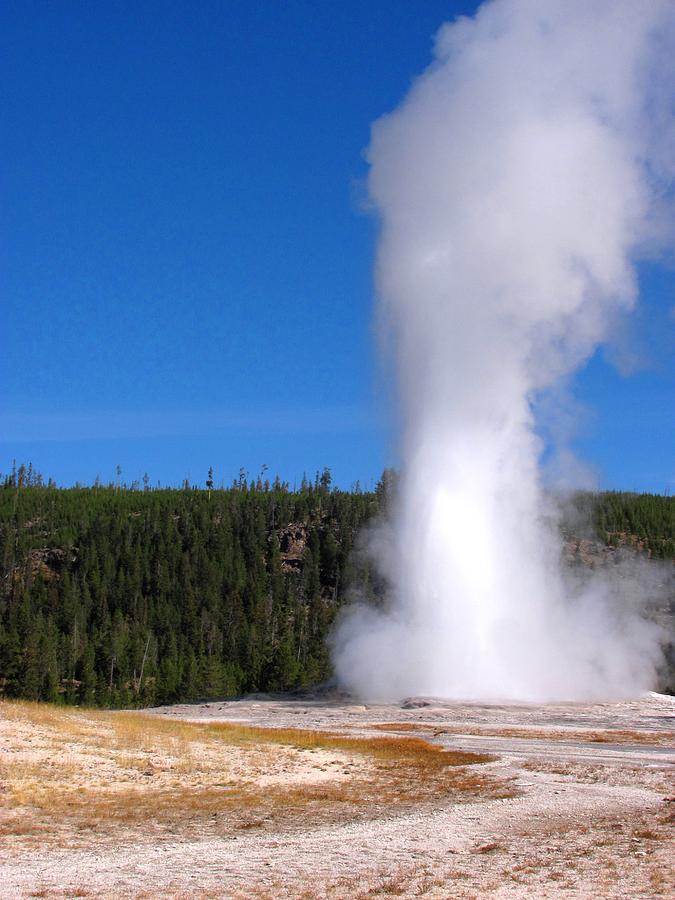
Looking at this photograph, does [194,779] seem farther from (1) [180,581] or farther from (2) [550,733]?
(1) [180,581]

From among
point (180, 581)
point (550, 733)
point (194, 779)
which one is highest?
point (180, 581)

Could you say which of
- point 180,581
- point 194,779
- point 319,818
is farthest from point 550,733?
point 180,581

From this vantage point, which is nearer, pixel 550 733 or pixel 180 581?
pixel 550 733

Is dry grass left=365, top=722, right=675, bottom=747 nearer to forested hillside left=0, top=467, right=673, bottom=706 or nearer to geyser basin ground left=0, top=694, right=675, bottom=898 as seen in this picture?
geyser basin ground left=0, top=694, right=675, bottom=898

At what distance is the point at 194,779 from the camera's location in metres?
19.4

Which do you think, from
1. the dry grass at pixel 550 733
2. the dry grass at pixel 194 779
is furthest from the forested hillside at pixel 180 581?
the dry grass at pixel 194 779

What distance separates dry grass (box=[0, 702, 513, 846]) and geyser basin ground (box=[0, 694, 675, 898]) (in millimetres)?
72

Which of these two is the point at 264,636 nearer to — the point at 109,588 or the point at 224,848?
the point at 109,588

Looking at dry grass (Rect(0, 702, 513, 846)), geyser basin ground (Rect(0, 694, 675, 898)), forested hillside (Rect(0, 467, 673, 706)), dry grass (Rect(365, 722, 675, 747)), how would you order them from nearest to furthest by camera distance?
geyser basin ground (Rect(0, 694, 675, 898))
dry grass (Rect(0, 702, 513, 846))
dry grass (Rect(365, 722, 675, 747))
forested hillside (Rect(0, 467, 673, 706))

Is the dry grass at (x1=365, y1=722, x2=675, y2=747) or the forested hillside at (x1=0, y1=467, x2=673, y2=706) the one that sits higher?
the forested hillside at (x1=0, y1=467, x2=673, y2=706)

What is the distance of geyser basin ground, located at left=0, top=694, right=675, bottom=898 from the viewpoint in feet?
35.6

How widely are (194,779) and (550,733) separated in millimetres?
18399

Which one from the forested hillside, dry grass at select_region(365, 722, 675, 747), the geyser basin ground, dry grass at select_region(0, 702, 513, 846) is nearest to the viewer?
the geyser basin ground

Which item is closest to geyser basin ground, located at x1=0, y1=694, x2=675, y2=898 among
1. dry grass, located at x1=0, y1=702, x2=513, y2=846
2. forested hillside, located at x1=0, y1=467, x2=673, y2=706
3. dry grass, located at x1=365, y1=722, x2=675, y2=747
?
dry grass, located at x1=0, y1=702, x2=513, y2=846
